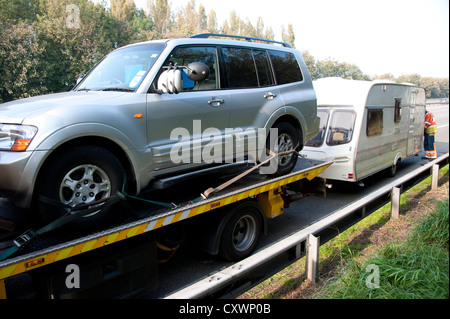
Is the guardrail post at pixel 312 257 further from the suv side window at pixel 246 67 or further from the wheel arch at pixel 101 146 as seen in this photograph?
the suv side window at pixel 246 67

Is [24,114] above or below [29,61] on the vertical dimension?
below

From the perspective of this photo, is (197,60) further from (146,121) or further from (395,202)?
(395,202)

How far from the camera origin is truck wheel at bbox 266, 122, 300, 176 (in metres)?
5.31

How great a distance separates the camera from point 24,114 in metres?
3.08

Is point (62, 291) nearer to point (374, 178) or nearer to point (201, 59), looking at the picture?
point (201, 59)

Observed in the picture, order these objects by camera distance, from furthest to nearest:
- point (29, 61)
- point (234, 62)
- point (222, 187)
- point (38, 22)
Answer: point (38, 22), point (29, 61), point (234, 62), point (222, 187)

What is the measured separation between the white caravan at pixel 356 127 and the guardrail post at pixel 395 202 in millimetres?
1974

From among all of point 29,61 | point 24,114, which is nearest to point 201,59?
point 24,114

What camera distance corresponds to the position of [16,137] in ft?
9.70

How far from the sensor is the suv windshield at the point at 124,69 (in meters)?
3.97

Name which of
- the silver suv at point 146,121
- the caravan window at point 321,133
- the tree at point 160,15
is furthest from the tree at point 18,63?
the tree at point 160,15

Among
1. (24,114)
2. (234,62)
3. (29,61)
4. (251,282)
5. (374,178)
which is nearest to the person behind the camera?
(24,114)
